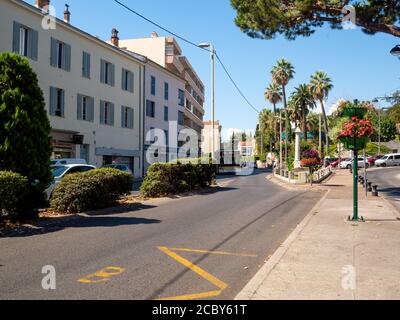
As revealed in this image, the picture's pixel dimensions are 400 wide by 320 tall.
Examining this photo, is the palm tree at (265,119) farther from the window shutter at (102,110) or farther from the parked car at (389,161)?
the window shutter at (102,110)

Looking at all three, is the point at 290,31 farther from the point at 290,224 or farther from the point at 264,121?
the point at 264,121

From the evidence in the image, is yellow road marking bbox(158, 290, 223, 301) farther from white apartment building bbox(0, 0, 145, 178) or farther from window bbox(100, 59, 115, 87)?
window bbox(100, 59, 115, 87)

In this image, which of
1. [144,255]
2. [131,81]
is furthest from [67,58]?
[144,255]

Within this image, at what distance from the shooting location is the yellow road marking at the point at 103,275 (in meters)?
5.54

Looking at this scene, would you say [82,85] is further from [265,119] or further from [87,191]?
[265,119]

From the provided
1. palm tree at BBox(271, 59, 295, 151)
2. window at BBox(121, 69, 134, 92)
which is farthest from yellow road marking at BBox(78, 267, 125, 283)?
palm tree at BBox(271, 59, 295, 151)

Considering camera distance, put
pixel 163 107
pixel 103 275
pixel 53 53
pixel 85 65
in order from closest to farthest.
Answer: pixel 103 275
pixel 53 53
pixel 85 65
pixel 163 107

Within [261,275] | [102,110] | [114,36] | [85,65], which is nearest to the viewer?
[261,275]

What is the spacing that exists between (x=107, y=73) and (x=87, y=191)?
22875mm

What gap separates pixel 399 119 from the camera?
79.3ft

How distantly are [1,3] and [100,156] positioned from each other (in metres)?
13.0

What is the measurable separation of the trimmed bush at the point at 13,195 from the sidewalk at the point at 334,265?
19.6 feet

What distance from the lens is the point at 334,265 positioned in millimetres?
6266

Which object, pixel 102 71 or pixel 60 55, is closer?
pixel 60 55
